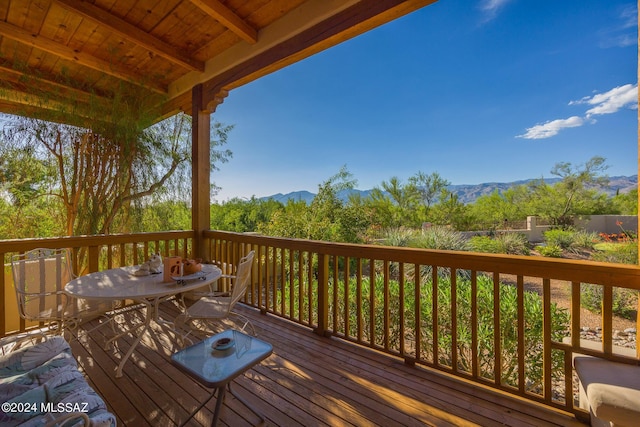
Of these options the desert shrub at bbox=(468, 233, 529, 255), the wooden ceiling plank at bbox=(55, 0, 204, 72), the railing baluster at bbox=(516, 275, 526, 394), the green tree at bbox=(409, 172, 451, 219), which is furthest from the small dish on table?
the green tree at bbox=(409, 172, 451, 219)

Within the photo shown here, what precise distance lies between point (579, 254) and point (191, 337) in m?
9.30

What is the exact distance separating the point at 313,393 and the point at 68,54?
14.9ft

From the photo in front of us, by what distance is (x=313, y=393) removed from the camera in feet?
6.02

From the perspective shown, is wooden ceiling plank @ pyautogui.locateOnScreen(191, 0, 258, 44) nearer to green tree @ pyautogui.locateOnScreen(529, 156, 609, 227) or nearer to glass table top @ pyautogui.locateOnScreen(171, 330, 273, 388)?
glass table top @ pyautogui.locateOnScreen(171, 330, 273, 388)

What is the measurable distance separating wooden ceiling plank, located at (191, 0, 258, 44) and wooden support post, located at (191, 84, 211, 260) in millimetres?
1299

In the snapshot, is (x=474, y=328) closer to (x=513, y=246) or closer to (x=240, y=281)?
(x=240, y=281)

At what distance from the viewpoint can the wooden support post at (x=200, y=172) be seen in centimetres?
389

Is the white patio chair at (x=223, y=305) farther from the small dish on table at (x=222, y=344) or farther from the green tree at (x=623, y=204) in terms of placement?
the green tree at (x=623, y=204)

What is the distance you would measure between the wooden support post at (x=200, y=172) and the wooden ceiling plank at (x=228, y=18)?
4.26 feet

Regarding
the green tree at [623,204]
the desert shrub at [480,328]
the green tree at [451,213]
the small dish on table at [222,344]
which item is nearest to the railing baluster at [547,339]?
the desert shrub at [480,328]

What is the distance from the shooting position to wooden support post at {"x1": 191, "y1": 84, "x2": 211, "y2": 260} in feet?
12.8

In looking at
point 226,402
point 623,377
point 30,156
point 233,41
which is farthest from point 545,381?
point 30,156

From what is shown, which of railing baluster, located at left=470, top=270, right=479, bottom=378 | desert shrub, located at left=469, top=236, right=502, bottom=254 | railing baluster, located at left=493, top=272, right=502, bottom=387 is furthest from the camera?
desert shrub, located at left=469, top=236, right=502, bottom=254

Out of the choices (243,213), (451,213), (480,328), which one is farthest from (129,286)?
(451,213)
